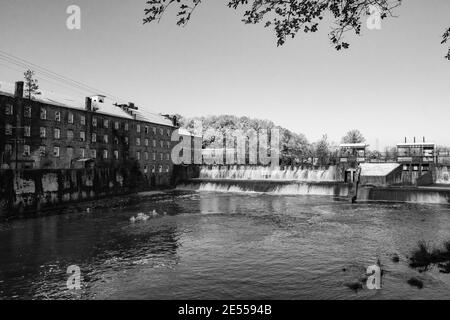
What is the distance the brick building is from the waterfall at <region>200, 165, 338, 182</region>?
8.94 m

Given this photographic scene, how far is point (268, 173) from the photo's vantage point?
58.5m

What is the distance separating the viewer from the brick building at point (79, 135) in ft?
132

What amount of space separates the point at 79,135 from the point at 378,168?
43725 millimetres

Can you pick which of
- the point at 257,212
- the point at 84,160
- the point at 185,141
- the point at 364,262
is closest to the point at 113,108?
the point at 84,160

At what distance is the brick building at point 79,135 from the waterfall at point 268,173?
894 cm

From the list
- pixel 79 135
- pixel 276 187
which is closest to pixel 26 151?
pixel 79 135

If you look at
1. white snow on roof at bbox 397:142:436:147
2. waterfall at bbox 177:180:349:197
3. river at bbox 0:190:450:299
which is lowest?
river at bbox 0:190:450:299

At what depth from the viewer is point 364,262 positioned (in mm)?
16031

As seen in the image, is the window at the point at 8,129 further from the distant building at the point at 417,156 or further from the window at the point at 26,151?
the distant building at the point at 417,156

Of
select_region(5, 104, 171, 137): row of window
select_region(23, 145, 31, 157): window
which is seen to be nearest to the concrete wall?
select_region(23, 145, 31, 157): window

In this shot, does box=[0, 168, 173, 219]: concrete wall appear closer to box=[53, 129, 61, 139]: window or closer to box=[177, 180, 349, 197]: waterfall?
box=[53, 129, 61, 139]: window

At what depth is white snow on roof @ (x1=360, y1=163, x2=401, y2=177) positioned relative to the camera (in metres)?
47.4

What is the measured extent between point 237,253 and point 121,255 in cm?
618

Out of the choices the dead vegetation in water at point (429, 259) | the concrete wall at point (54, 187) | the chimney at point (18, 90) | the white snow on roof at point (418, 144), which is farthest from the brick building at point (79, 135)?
the white snow on roof at point (418, 144)
